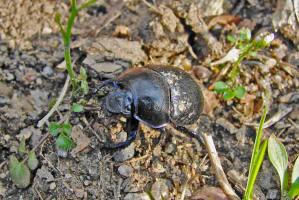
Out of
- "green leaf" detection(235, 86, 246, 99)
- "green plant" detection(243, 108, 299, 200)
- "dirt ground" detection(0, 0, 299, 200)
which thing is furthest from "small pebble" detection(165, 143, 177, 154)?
"green leaf" detection(235, 86, 246, 99)

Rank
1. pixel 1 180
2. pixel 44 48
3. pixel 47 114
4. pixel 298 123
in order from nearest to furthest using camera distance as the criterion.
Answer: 1. pixel 1 180
2. pixel 47 114
3. pixel 298 123
4. pixel 44 48

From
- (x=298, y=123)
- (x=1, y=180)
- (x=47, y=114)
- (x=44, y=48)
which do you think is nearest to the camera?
(x=1, y=180)

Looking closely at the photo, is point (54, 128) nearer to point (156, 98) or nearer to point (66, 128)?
point (66, 128)

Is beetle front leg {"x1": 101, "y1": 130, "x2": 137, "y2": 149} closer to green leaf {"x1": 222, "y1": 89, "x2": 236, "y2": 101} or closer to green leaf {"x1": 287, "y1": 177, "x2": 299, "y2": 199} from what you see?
green leaf {"x1": 222, "y1": 89, "x2": 236, "y2": 101}

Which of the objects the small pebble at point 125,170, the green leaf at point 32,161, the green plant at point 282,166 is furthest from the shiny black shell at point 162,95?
the green leaf at point 32,161

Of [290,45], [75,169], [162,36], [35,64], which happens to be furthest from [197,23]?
[75,169]

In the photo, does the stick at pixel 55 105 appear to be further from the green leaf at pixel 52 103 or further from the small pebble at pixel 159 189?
the small pebble at pixel 159 189

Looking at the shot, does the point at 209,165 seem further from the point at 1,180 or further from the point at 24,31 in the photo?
the point at 24,31
